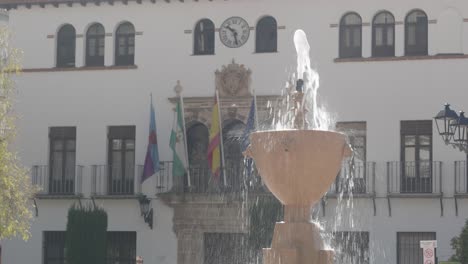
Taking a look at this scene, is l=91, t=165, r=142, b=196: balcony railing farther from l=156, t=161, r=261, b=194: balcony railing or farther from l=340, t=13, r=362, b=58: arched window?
l=340, t=13, r=362, b=58: arched window

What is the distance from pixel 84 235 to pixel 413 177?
31.3ft

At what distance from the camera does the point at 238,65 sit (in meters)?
34.1

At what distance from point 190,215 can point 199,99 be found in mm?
3448

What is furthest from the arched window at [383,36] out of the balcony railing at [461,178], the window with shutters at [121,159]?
the window with shutters at [121,159]

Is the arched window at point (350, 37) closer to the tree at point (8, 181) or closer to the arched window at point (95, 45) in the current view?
Answer: the arched window at point (95, 45)

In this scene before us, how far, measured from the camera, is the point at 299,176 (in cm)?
1753

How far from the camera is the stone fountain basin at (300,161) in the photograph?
57.2ft

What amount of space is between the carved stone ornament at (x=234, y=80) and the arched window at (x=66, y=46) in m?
4.91

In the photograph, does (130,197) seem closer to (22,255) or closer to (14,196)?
(22,255)

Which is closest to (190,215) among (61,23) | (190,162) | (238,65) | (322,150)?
(190,162)

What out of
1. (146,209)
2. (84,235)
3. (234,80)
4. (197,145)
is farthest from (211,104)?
(84,235)

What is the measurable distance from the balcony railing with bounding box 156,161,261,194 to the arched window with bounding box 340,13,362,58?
4420mm

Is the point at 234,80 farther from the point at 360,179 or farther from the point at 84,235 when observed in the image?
the point at 84,235

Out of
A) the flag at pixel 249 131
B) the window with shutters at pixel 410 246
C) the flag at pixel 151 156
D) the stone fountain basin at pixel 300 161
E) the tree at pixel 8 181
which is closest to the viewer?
the stone fountain basin at pixel 300 161
